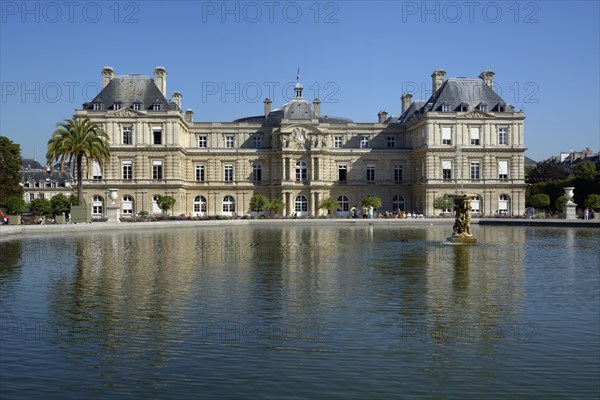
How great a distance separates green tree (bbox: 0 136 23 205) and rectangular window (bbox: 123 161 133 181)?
35.8 feet

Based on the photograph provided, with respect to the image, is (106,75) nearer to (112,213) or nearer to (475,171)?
(112,213)

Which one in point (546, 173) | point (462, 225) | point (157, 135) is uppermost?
point (157, 135)

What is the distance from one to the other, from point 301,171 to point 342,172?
565 centimetres

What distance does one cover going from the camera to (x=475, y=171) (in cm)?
7369

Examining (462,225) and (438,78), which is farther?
(438,78)

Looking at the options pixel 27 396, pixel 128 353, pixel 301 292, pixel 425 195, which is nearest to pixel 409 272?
pixel 301 292

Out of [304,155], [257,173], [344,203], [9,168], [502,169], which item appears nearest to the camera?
[9,168]

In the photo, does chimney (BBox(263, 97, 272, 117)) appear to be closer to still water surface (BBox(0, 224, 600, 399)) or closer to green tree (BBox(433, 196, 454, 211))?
green tree (BBox(433, 196, 454, 211))

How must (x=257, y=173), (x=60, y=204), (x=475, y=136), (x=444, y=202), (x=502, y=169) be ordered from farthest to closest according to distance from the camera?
(x=257, y=173)
(x=502, y=169)
(x=475, y=136)
(x=444, y=202)
(x=60, y=204)

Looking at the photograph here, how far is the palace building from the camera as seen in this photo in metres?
72.1

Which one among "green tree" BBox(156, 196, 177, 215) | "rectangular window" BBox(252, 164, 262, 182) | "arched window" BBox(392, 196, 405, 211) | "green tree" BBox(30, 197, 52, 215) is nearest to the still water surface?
"green tree" BBox(30, 197, 52, 215)

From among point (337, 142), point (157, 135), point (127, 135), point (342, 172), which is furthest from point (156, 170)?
point (337, 142)

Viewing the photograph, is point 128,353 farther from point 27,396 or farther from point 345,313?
point 345,313

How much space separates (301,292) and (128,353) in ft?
21.5
